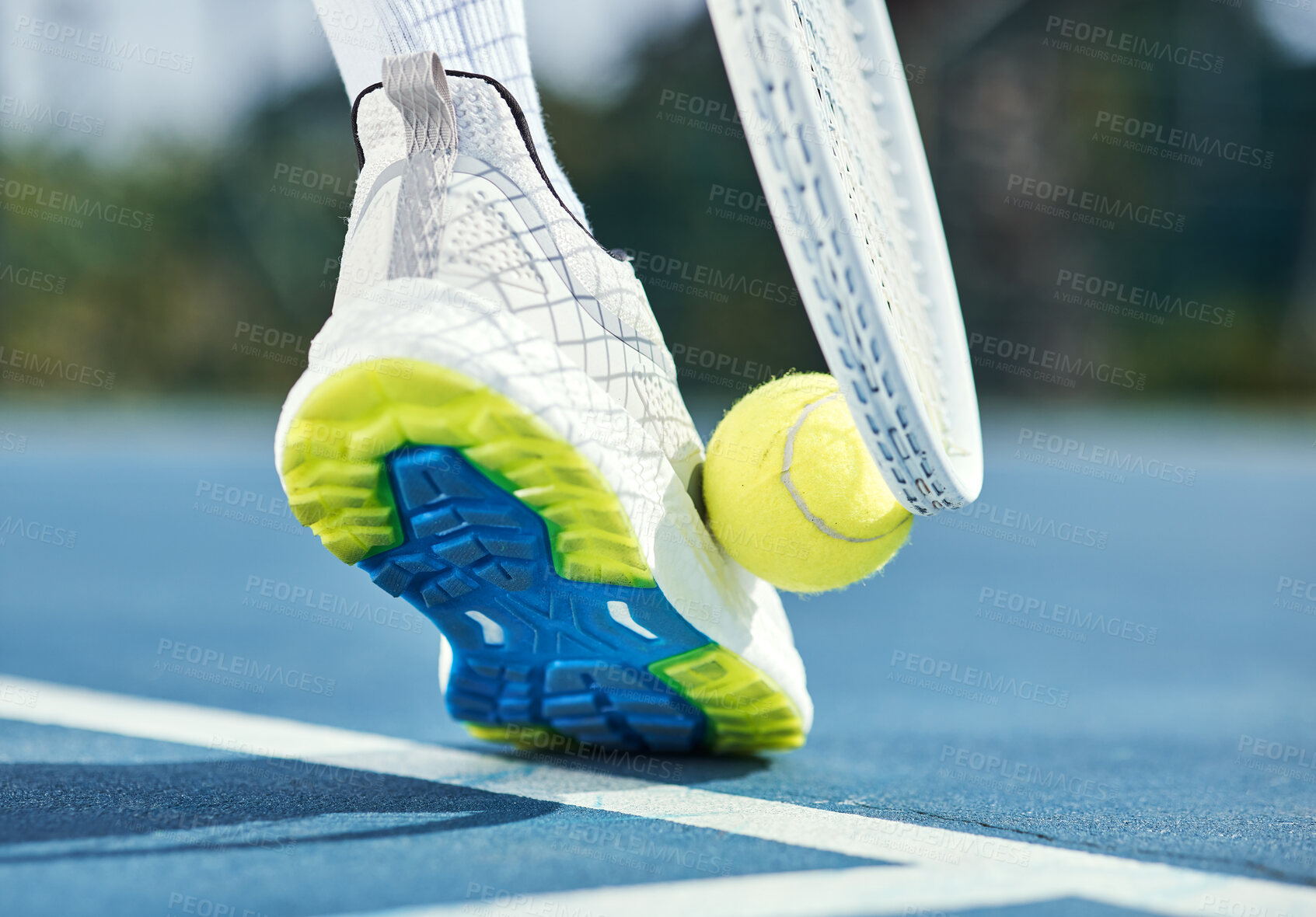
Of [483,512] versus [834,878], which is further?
[483,512]

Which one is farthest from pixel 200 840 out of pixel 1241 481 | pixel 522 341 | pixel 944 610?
→ pixel 1241 481

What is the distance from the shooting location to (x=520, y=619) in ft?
4.10

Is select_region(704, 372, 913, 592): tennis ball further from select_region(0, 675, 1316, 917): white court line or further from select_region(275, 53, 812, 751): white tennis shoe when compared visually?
select_region(0, 675, 1316, 917): white court line

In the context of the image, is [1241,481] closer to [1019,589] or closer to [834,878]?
[1019,589]

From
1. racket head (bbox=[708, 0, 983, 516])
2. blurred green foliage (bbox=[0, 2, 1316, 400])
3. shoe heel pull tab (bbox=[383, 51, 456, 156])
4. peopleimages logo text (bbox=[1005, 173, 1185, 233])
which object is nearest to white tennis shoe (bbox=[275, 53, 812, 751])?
shoe heel pull tab (bbox=[383, 51, 456, 156])

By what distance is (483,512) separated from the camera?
111 cm

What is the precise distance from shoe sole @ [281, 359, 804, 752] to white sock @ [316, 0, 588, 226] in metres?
0.41

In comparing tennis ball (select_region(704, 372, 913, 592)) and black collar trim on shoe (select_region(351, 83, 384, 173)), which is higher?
black collar trim on shoe (select_region(351, 83, 384, 173))

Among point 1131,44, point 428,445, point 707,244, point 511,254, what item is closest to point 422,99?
point 511,254

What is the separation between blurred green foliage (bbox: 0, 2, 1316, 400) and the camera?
10.6 m

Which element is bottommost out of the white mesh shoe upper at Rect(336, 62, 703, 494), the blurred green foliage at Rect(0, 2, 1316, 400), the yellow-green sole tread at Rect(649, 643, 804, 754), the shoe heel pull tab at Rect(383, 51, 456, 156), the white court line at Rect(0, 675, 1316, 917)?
the white court line at Rect(0, 675, 1316, 917)

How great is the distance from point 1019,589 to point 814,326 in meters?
2.38

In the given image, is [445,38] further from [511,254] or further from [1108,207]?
[1108,207]

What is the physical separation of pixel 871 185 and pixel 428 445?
0.72m
